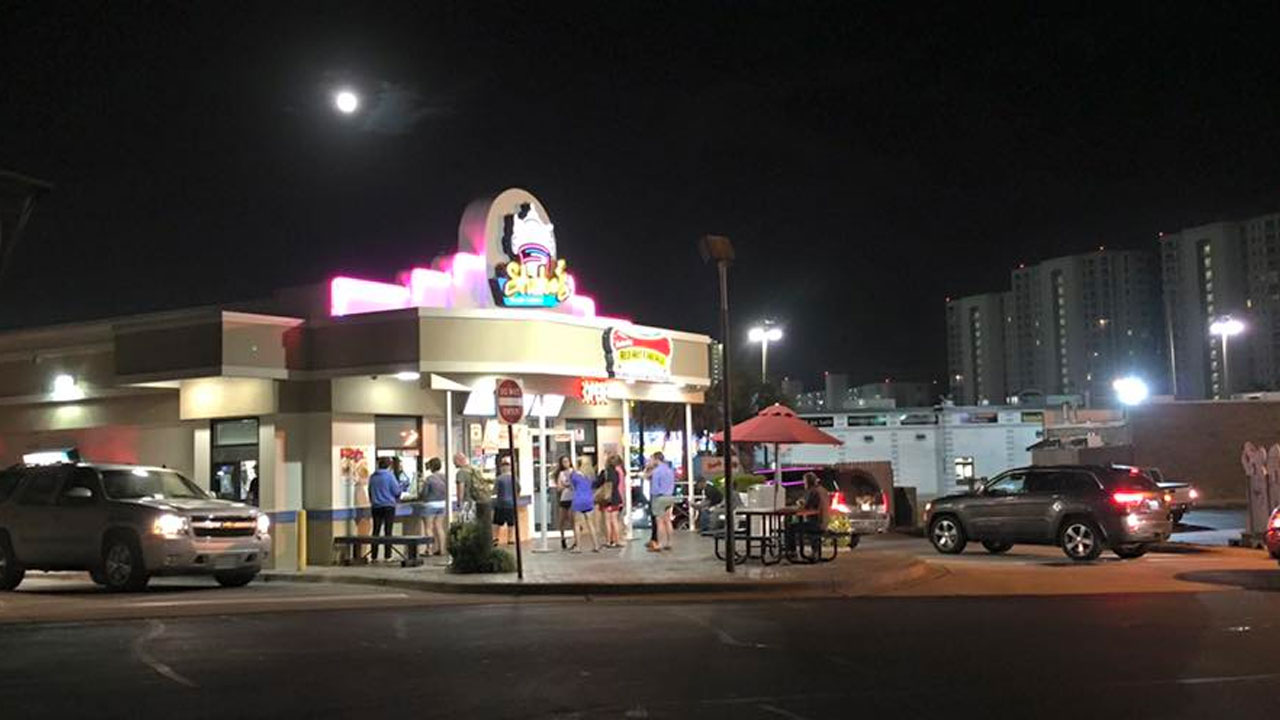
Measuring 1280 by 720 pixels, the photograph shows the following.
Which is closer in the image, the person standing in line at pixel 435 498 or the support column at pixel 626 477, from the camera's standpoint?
the person standing in line at pixel 435 498

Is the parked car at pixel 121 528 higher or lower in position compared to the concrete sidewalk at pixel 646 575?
higher

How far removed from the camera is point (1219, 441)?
41.1m

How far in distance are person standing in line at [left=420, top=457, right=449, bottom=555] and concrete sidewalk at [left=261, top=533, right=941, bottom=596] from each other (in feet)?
1.98

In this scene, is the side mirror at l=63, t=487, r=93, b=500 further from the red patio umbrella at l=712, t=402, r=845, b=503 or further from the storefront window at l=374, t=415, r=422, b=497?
the red patio umbrella at l=712, t=402, r=845, b=503

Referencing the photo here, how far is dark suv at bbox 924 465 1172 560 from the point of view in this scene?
20.2 meters

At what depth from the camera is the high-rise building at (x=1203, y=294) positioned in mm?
80438

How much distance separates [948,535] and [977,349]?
102765mm

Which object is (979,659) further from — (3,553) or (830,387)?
(830,387)

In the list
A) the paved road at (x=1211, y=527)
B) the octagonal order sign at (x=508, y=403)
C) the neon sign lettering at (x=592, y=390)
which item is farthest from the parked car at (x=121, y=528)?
the paved road at (x=1211, y=527)

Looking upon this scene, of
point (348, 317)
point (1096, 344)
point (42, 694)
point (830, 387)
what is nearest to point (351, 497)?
point (348, 317)

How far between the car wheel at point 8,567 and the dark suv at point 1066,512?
15.7 m

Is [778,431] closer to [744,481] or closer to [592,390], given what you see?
[592,390]

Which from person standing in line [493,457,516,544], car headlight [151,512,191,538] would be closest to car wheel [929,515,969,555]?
person standing in line [493,457,516,544]

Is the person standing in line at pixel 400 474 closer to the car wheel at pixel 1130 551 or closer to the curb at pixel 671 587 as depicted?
the curb at pixel 671 587
